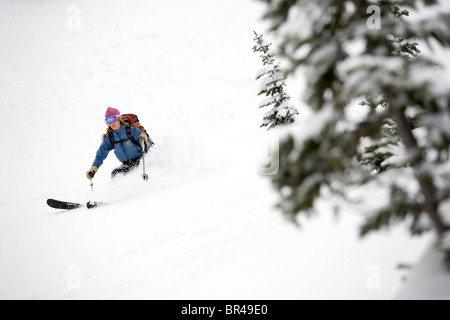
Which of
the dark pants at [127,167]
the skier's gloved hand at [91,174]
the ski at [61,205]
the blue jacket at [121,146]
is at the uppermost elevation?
the blue jacket at [121,146]

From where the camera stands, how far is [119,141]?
944 cm

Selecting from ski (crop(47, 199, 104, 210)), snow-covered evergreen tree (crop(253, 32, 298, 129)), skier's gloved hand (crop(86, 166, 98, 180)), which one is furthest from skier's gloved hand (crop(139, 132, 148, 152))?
snow-covered evergreen tree (crop(253, 32, 298, 129))

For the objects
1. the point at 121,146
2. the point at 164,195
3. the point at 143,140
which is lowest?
the point at 164,195

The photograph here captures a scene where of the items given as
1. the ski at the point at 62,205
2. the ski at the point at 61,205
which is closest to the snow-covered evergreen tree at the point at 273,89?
the ski at the point at 62,205

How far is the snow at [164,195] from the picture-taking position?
13.6 ft

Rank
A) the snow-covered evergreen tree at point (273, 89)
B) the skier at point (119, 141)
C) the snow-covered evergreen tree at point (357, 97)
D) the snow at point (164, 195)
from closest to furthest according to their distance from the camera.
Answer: the snow-covered evergreen tree at point (357, 97) → the snow at point (164, 195) → the skier at point (119, 141) → the snow-covered evergreen tree at point (273, 89)

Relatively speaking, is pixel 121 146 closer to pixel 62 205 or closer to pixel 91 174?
pixel 91 174

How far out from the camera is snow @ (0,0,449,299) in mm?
4148

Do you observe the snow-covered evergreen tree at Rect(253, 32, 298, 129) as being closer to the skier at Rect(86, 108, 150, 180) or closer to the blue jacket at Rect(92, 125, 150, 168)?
the skier at Rect(86, 108, 150, 180)

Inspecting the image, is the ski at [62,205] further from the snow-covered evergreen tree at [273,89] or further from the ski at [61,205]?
the snow-covered evergreen tree at [273,89]

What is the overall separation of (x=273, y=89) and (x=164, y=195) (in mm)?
5252

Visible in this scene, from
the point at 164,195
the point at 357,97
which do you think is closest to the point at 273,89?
the point at 164,195

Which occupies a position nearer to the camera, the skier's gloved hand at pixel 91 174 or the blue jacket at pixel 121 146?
the skier's gloved hand at pixel 91 174

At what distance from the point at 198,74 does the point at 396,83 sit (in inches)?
899
